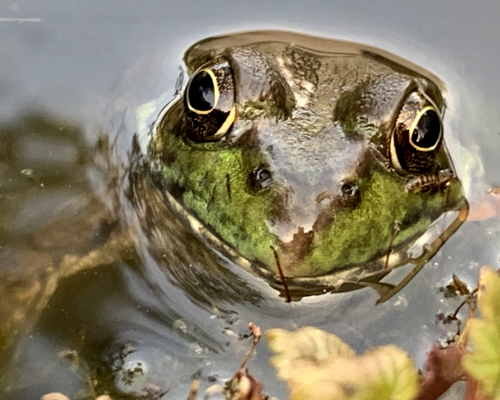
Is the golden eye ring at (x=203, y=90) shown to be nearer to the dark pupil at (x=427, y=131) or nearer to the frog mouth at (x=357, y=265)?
the frog mouth at (x=357, y=265)

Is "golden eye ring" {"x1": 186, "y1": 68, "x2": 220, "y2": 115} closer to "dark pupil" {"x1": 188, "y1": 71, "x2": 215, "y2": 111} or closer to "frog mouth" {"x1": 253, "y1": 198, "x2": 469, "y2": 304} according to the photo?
"dark pupil" {"x1": 188, "y1": 71, "x2": 215, "y2": 111}

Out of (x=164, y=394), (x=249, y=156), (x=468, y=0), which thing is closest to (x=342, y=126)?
(x=249, y=156)

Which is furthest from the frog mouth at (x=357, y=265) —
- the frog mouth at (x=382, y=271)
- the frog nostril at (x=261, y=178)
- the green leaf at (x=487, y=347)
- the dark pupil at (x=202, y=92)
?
the green leaf at (x=487, y=347)

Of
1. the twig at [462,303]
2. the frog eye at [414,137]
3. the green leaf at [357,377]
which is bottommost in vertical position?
the twig at [462,303]

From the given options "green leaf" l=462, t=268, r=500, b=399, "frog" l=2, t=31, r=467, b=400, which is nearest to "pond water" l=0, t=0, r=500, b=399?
"frog" l=2, t=31, r=467, b=400

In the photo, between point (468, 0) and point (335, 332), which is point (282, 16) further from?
point (335, 332)

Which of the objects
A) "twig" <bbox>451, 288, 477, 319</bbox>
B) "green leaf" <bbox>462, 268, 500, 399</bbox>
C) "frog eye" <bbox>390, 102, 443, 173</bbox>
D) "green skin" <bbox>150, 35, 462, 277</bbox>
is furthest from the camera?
"twig" <bbox>451, 288, 477, 319</bbox>
